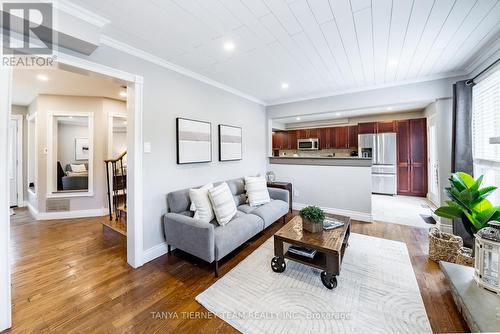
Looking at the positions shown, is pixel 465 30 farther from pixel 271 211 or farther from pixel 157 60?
pixel 157 60

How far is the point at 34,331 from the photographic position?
59.0 inches

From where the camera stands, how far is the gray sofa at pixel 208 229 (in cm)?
212

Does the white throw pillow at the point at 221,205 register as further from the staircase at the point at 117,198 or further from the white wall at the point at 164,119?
the staircase at the point at 117,198

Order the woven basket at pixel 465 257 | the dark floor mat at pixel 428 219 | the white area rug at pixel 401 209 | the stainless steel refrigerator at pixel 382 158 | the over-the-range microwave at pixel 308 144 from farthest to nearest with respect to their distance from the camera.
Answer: the over-the-range microwave at pixel 308 144 → the stainless steel refrigerator at pixel 382 158 → the white area rug at pixel 401 209 → the dark floor mat at pixel 428 219 → the woven basket at pixel 465 257

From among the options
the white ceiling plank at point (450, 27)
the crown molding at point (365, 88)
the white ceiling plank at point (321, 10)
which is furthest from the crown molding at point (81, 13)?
the crown molding at point (365, 88)

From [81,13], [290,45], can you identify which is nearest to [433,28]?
[290,45]

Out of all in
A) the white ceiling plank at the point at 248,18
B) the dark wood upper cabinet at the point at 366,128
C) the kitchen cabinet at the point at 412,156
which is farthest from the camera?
the dark wood upper cabinet at the point at 366,128

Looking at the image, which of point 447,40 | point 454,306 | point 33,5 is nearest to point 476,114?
point 447,40

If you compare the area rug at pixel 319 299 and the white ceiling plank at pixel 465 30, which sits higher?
the white ceiling plank at pixel 465 30

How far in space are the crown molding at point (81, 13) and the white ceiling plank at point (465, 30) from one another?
3190 mm

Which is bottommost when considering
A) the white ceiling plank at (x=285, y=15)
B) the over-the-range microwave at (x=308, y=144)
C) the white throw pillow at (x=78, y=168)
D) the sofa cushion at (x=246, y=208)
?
the sofa cushion at (x=246, y=208)

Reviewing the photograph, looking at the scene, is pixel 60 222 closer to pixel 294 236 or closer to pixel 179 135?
pixel 179 135

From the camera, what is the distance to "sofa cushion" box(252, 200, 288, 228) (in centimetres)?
296

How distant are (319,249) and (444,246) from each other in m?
1.66
